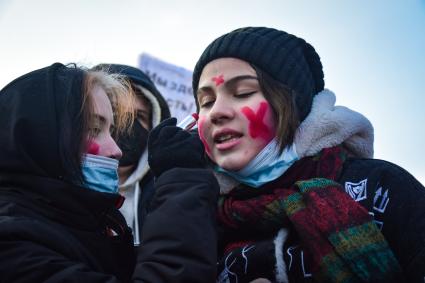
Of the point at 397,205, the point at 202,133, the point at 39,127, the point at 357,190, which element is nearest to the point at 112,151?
the point at 39,127

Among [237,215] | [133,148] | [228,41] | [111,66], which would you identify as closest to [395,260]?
[237,215]

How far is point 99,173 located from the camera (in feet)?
5.51

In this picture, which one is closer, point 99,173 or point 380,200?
point 380,200

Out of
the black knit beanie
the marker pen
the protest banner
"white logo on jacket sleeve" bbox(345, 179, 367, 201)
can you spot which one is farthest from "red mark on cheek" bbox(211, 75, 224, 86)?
the protest banner

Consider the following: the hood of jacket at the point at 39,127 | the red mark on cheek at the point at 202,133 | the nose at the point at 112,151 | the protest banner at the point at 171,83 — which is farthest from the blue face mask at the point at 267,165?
Answer: the protest banner at the point at 171,83

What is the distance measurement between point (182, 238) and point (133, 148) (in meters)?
1.94

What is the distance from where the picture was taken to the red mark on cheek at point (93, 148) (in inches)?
66.6

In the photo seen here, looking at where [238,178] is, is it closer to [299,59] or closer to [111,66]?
[299,59]

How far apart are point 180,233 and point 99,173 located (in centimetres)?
51

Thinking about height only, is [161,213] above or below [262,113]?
below

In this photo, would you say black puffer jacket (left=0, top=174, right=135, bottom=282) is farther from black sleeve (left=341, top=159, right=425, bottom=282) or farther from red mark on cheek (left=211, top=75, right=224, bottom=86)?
black sleeve (left=341, top=159, right=425, bottom=282)

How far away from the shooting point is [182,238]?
1320mm

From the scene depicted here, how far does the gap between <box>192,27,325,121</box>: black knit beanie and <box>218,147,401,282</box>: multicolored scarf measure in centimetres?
34

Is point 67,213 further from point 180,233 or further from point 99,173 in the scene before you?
point 180,233
